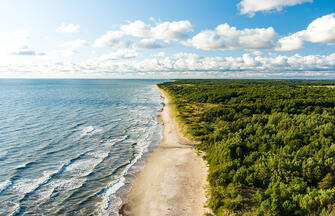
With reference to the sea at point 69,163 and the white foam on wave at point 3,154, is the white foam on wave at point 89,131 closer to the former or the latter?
the sea at point 69,163

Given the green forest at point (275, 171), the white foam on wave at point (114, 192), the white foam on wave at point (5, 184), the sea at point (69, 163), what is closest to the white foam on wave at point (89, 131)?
the sea at point (69, 163)

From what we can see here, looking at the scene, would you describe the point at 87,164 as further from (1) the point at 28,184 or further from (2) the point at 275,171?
(2) the point at 275,171

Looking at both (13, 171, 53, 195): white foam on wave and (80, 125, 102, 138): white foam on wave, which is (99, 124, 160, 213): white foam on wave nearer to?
(13, 171, 53, 195): white foam on wave

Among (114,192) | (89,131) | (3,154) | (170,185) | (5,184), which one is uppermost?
(89,131)

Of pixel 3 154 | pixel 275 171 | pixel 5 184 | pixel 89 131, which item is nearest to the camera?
pixel 275 171

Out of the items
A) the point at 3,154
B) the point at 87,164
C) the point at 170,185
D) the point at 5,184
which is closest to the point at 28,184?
the point at 5,184

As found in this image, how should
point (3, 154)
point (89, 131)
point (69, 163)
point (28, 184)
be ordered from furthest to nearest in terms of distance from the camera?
point (89, 131) < point (3, 154) < point (69, 163) < point (28, 184)

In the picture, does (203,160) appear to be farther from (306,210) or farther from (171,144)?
(306,210)

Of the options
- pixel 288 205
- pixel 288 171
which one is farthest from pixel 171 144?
pixel 288 205
